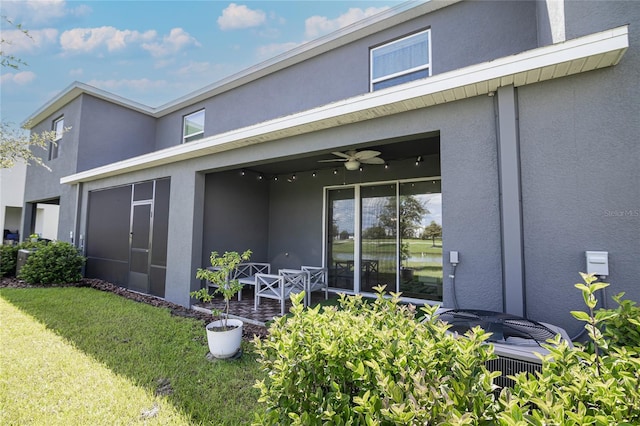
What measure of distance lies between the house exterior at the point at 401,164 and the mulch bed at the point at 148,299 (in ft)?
0.72

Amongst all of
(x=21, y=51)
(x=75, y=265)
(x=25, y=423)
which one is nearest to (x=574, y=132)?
(x=25, y=423)

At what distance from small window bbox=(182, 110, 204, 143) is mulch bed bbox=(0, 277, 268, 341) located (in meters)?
5.16

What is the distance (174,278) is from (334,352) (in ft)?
19.9

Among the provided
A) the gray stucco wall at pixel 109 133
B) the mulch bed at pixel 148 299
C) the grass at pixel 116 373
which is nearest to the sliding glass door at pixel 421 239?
the mulch bed at pixel 148 299

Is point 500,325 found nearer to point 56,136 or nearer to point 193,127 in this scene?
point 193,127

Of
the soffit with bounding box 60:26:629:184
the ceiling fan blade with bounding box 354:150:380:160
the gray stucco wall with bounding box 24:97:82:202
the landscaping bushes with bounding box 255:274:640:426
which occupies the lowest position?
the landscaping bushes with bounding box 255:274:640:426

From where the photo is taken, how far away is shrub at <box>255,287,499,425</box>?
3.62 feet

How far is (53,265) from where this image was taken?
8.38 m

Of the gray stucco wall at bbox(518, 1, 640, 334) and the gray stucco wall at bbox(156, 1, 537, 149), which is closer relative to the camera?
the gray stucco wall at bbox(518, 1, 640, 334)

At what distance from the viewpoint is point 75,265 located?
8.70m

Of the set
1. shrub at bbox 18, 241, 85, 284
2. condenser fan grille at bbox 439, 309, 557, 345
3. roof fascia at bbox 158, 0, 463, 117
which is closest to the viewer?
condenser fan grille at bbox 439, 309, 557, 345

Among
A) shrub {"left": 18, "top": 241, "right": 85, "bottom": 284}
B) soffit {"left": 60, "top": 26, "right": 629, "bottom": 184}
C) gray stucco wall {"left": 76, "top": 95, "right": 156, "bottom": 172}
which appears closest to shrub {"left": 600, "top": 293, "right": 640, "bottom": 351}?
soffit {"left": 60, "top": 26, "right": 629, "bottom": 184}

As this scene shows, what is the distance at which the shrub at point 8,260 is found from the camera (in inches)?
376

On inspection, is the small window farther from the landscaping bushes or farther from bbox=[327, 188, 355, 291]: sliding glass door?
the landscaping bushes
